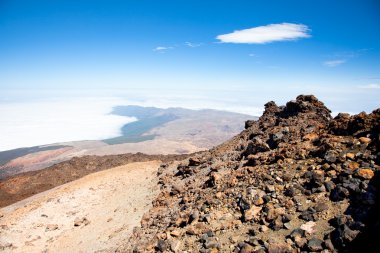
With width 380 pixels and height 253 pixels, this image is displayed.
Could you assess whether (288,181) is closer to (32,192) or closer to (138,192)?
(138,192)

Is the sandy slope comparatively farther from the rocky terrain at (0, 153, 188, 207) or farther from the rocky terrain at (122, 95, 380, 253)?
the rocky terrain at (0, 153, 188, 207)

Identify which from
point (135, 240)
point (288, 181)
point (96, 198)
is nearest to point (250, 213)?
point (288, 181)

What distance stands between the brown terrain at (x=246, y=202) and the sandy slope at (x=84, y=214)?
106 mm

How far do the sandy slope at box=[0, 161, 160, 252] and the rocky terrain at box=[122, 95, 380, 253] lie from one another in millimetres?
2485

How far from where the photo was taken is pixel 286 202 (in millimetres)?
13180

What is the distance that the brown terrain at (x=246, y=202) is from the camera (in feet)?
37.2

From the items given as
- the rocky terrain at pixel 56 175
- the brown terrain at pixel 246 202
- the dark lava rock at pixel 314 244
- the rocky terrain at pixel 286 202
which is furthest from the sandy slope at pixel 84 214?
the dark lava rock at pixel 314 244

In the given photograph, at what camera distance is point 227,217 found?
1433cm

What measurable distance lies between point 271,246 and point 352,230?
8.98 ft

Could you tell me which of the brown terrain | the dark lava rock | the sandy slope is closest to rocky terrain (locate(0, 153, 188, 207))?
the sandy slope

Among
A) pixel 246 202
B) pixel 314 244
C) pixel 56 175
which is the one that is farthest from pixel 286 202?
pixel 56 175

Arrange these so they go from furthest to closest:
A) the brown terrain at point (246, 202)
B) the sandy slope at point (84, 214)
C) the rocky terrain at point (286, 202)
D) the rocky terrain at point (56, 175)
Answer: the rocky terrain at point (56, 175) → the sandy slope at point (84, 214) → the brown terrain at point (246, 202) → the rocky terrain at point (286, 202)

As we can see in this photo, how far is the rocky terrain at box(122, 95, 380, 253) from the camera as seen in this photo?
10797 mm

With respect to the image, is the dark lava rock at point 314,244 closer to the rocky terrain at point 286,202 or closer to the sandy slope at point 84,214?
the rocky terrain at point 286,202
